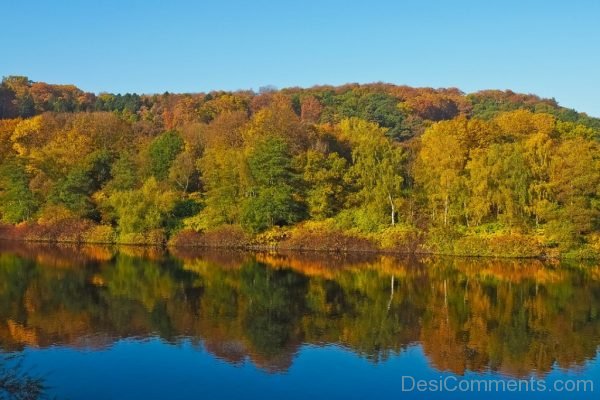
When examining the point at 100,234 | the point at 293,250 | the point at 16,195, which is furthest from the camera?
the point at 16,195

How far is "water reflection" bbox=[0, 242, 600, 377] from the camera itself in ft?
66.0

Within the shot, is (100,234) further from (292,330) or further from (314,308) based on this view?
(292,330)

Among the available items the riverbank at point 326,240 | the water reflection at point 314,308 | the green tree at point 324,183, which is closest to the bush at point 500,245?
the riverbank at point 326,240

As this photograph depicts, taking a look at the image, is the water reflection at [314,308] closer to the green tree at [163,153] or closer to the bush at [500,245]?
the bush at [500,245]

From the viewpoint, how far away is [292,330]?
73.2ft

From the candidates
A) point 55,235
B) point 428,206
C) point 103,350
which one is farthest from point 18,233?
point 103,350

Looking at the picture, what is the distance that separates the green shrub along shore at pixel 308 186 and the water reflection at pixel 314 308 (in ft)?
23.9

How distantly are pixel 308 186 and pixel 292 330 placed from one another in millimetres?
32046

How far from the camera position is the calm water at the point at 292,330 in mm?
16844

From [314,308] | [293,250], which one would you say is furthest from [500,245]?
[314,308]

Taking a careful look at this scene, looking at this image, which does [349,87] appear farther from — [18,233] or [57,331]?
[57,331]

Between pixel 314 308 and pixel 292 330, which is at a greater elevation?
pixel 314 308

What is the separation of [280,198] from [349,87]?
66.5 metres

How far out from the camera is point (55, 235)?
54.8 metres
